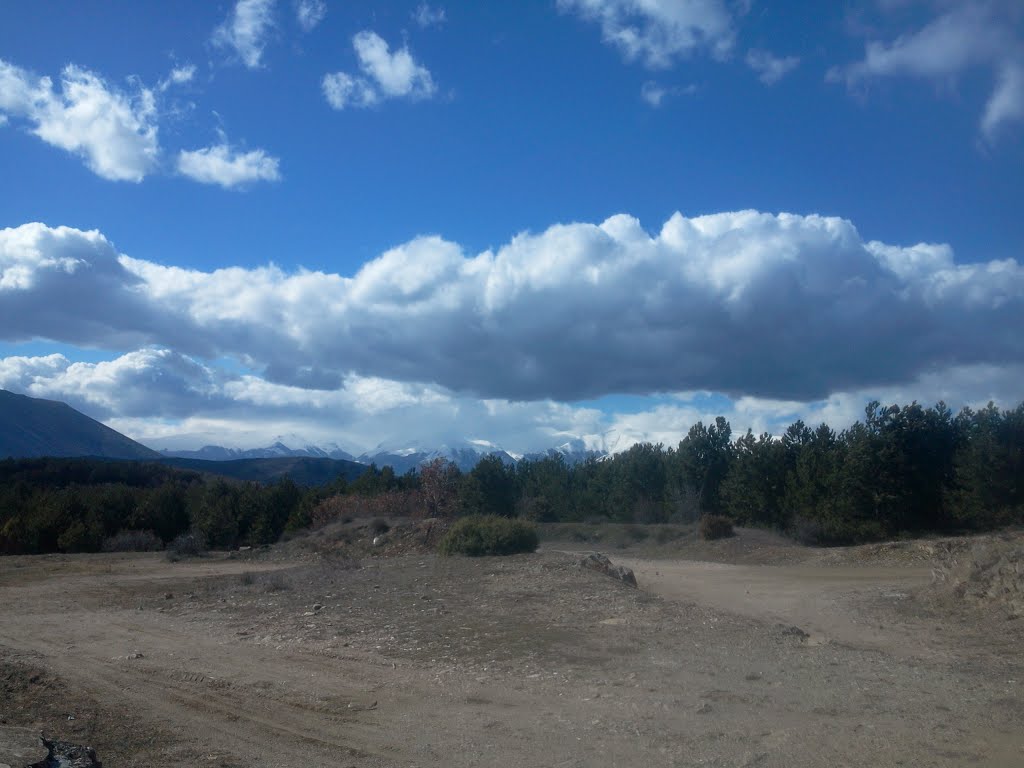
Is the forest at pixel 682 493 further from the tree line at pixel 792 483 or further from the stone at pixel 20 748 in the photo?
the stone at pixel 20 748

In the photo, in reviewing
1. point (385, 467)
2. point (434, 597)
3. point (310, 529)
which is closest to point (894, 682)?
point (434, 597)

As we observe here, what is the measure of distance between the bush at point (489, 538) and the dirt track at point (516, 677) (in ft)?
19.0

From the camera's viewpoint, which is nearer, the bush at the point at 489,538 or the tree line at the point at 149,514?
the bush at the point at 489,538

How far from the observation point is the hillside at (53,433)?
5527 inches

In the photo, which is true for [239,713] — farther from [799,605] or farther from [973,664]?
[799,605]

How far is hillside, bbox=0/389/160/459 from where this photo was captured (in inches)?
5527

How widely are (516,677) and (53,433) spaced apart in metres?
165

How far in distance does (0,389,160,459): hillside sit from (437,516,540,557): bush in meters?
132

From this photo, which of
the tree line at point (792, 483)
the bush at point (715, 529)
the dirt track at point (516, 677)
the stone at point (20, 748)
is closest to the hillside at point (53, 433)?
the tree line at point (792, 483)

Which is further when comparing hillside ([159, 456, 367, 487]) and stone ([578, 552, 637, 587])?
hillside ([159, 456, 367, 487])

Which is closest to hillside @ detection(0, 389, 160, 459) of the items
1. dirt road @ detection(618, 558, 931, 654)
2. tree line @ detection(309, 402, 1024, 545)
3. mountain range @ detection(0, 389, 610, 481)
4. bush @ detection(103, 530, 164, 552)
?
mountain range @ detection(0, 389, 610, 481)

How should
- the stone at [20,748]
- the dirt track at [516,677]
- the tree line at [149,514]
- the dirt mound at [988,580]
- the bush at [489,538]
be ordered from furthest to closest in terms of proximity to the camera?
the tree line at [149,514], the bush at [489,538], the dirt mound at [988,580], the dirt track at [516,677], the stone at [20,748]

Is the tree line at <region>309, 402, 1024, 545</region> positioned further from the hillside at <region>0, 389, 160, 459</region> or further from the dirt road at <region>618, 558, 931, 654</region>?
the hillside at <region>0, 389, 160, 459</region>

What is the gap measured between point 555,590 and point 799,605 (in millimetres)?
5127
